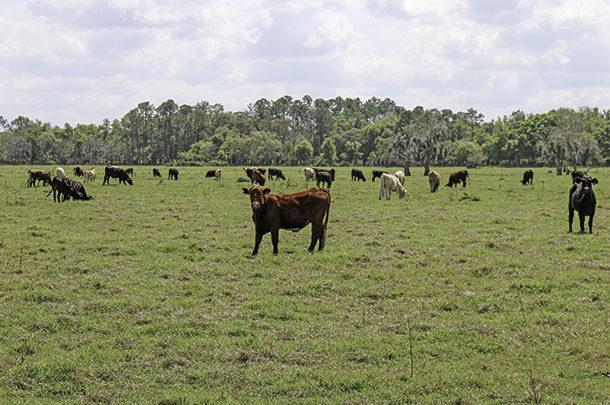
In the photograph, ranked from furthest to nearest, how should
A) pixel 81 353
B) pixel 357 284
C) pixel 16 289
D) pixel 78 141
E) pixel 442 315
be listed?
pixel 78 141
pixel 357 284
pixel 16 289
pixel 442 315
pixel 81 353

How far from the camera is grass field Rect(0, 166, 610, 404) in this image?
6.57 metres

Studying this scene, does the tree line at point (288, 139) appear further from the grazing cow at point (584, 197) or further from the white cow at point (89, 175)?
the grazing cow at point (584, 197)

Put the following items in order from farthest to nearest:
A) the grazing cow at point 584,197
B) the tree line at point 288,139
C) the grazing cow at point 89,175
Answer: the tree line at point 288,139, the grazing cow at point 89,175, the grazing cow at point 584,197

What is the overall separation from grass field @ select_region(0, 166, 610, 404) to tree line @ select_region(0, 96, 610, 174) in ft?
209

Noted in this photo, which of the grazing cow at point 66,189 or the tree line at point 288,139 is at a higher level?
the tree line at point 288,139

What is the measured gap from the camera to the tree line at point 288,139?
111 meters

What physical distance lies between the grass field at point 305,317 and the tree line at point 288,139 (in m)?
63.7

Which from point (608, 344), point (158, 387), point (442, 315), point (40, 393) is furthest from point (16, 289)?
point (608, 344)

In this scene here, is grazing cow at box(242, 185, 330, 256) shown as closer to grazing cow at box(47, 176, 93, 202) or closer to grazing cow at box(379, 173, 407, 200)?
grazing cow at box(379, 173, 407, 200)

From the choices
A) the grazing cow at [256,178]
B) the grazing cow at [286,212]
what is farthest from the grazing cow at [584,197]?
the grazing cow at [256,178]

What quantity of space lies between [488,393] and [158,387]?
4.08 metres

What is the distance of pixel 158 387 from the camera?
6.58 m

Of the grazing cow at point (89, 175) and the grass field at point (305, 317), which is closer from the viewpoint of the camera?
the grass field at point (305, 317)

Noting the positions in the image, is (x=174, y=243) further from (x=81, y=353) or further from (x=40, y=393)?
(x=40, y=393)
